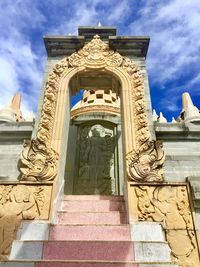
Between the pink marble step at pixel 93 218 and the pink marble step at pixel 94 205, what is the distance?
376 mm

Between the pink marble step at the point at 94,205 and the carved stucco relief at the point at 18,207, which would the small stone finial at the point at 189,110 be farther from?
the carved stucco relief at the point at 18,207

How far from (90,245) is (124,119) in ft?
14.1

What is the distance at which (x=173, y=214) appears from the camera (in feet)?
20.2

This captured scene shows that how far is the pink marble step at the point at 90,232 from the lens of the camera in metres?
5.39

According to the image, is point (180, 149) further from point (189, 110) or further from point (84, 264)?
point (84, 264)

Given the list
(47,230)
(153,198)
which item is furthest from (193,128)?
(47,230)

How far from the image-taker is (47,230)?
5.61 m

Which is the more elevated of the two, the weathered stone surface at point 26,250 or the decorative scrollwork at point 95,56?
the decorative scrollwork at point 95,56

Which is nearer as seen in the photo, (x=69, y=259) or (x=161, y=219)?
(x=69, y=259)

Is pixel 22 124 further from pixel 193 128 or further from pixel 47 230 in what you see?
pixel 193 128

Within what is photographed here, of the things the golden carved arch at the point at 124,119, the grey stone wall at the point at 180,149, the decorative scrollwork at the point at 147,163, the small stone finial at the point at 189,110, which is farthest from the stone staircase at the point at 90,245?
the small stone finial at the point at 189,110

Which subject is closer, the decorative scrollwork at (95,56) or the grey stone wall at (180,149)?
the grey stone wall at (180,149)

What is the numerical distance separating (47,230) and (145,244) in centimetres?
221

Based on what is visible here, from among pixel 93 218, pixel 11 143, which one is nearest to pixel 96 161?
pixel 11 143
